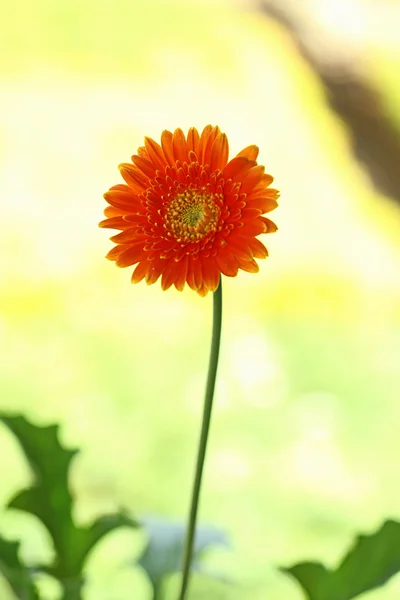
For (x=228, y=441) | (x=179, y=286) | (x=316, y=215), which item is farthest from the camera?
(x=316, y=215)

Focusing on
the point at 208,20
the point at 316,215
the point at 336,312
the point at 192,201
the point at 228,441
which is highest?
the point at 208,20

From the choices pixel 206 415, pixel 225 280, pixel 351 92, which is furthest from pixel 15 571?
pixel 351 92

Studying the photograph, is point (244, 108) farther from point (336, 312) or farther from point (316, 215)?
point (336, 312)

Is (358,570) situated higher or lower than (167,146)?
lower

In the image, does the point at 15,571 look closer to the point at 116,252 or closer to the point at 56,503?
the point at 56,503

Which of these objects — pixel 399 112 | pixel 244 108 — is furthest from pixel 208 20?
pixel 399 112

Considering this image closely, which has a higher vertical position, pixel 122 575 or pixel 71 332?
pixel 71 332

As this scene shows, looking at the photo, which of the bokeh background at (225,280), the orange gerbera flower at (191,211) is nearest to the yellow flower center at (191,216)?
the orange gerbera flower at (191,211)

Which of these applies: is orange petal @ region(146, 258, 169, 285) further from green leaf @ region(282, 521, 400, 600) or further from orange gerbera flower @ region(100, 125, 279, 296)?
green leaf @ region(282, 521, 400, 600)

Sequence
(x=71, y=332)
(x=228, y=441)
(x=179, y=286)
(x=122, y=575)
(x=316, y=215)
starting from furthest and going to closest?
(x=316, y=215)
(x=71, y=332)
(x=228, y=441)
(x=122, y=575)
(x=179, y=286)
